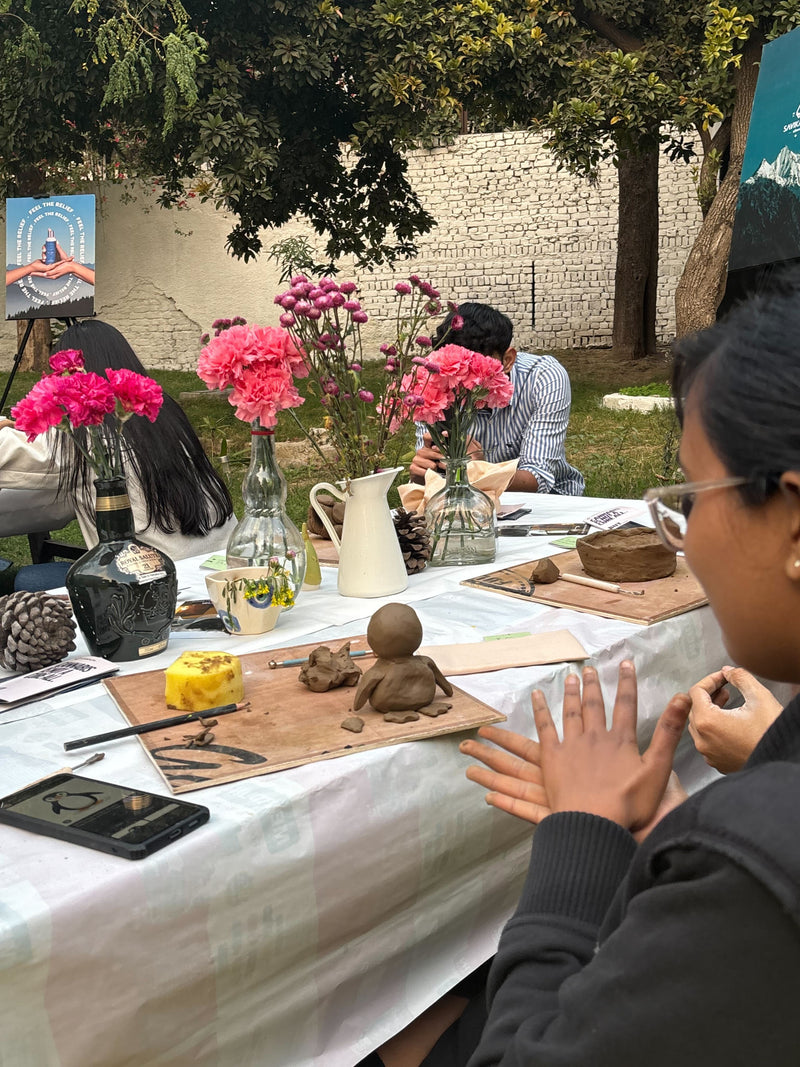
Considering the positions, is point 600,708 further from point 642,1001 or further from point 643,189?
point 643,189

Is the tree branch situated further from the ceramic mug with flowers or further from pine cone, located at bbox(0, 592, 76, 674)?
pine cone, located at bbox(0, 592, 76, 674)

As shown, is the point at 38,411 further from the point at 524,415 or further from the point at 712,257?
the point at 712,257

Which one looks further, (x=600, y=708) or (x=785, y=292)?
(x=600, y=708)

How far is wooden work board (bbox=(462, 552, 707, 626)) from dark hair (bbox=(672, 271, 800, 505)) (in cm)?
121

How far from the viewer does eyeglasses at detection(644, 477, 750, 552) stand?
773 millimetres

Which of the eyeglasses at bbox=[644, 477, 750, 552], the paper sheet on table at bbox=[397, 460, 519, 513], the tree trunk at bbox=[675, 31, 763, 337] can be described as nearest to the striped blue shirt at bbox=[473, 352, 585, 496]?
the paper sheet on table at bbox=[397, 460, 519, 513]

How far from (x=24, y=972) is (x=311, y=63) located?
7.82 metres

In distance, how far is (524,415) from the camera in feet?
12.7

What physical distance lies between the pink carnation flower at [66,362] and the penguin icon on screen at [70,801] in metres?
0.78

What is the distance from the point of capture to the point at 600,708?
111 centimetres

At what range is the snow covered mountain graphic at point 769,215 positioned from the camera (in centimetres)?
424

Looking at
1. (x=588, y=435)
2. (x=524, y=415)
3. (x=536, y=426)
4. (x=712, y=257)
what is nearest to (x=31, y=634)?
(x=536, y=426)

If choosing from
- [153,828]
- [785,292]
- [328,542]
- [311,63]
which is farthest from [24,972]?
[311,63]

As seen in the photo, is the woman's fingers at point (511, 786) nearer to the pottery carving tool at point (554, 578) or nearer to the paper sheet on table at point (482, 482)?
the pottery carving tool at point (554, 578)
